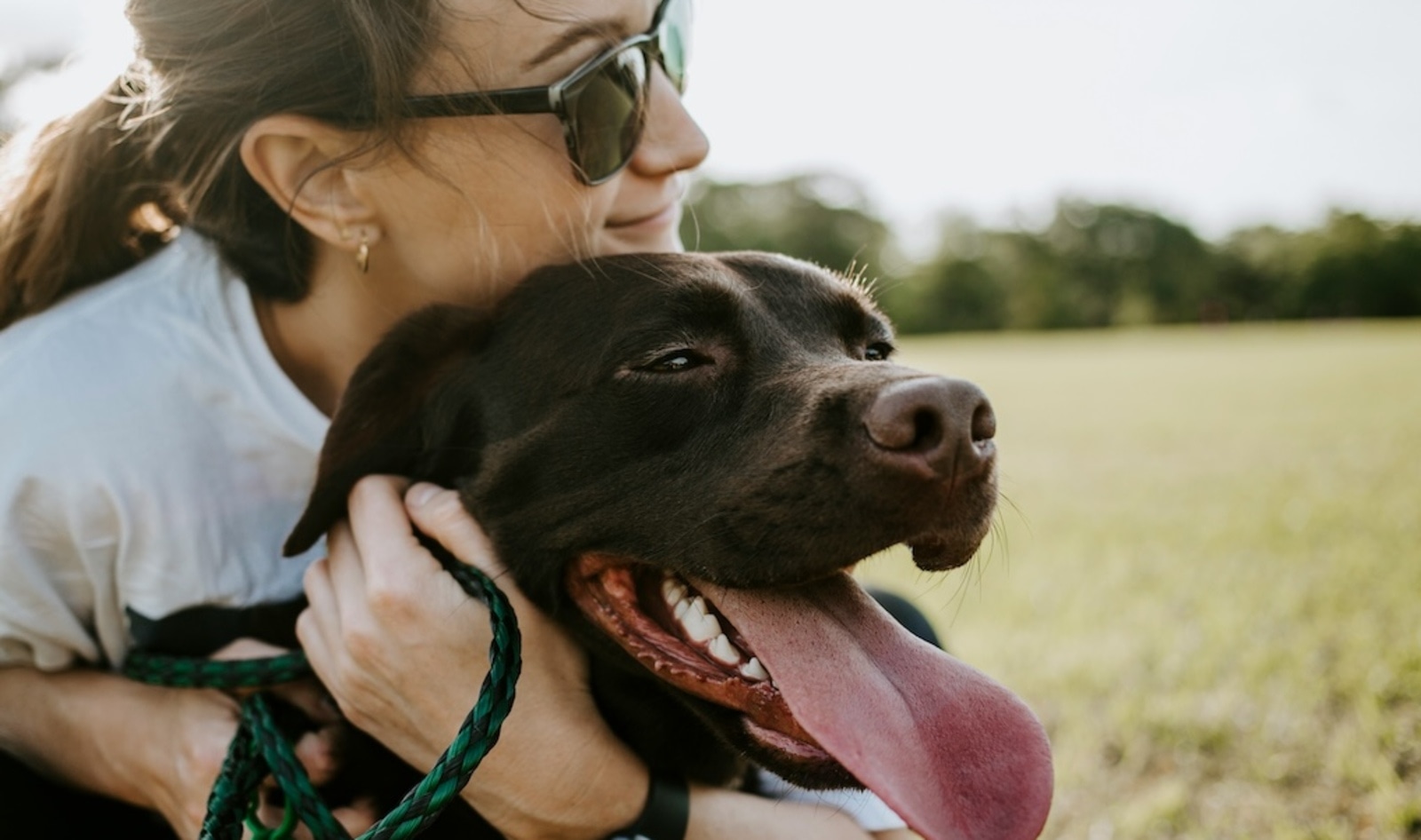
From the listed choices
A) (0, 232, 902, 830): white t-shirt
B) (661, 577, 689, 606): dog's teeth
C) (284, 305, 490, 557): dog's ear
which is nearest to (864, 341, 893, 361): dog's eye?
(661, 577, 689, 606): dog's teeth

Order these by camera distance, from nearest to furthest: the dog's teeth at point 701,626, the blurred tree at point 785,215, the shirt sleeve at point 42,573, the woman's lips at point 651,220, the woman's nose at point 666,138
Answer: the dog's teeth at point 701,626 < the shirt sleeve at point 42,573 < the woman's nose at point 666,138 < the woman's lips at point 651,220 < the blurred tree at point 785,215

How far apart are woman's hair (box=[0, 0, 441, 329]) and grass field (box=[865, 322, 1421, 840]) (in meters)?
1.71

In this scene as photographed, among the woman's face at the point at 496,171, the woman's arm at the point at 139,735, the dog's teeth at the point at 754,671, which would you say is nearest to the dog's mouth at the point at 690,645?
the dog's teeth at the point at 754,671

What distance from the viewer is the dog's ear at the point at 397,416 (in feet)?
7.91

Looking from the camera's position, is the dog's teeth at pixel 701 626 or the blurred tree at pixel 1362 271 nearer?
the dog's teeth at pixel 701 626

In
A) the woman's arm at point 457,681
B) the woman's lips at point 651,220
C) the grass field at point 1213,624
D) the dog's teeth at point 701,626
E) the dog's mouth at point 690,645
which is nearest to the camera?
the dog's mouth at point 690,645

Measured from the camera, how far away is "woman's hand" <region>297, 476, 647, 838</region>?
2.21 metres

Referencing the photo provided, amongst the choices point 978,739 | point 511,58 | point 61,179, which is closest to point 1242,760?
point 978,739

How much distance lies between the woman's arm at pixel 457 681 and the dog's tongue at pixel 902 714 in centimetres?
44

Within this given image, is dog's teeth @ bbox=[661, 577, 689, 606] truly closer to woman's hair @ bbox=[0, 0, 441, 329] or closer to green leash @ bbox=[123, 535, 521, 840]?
green leash @ bbox=[123, 535, 521, 840]

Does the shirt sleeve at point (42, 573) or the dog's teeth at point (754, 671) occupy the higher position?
the dog's teeth at point (754, 671)

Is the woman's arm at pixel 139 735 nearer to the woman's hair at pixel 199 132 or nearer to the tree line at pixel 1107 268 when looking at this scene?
the woman's hair at pixel 199 132

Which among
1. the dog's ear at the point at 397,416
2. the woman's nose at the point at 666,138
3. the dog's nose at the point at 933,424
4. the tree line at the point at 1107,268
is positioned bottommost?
the tree line at the point at 1107,268

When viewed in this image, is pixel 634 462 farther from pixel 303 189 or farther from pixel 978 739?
pixel 303 189
